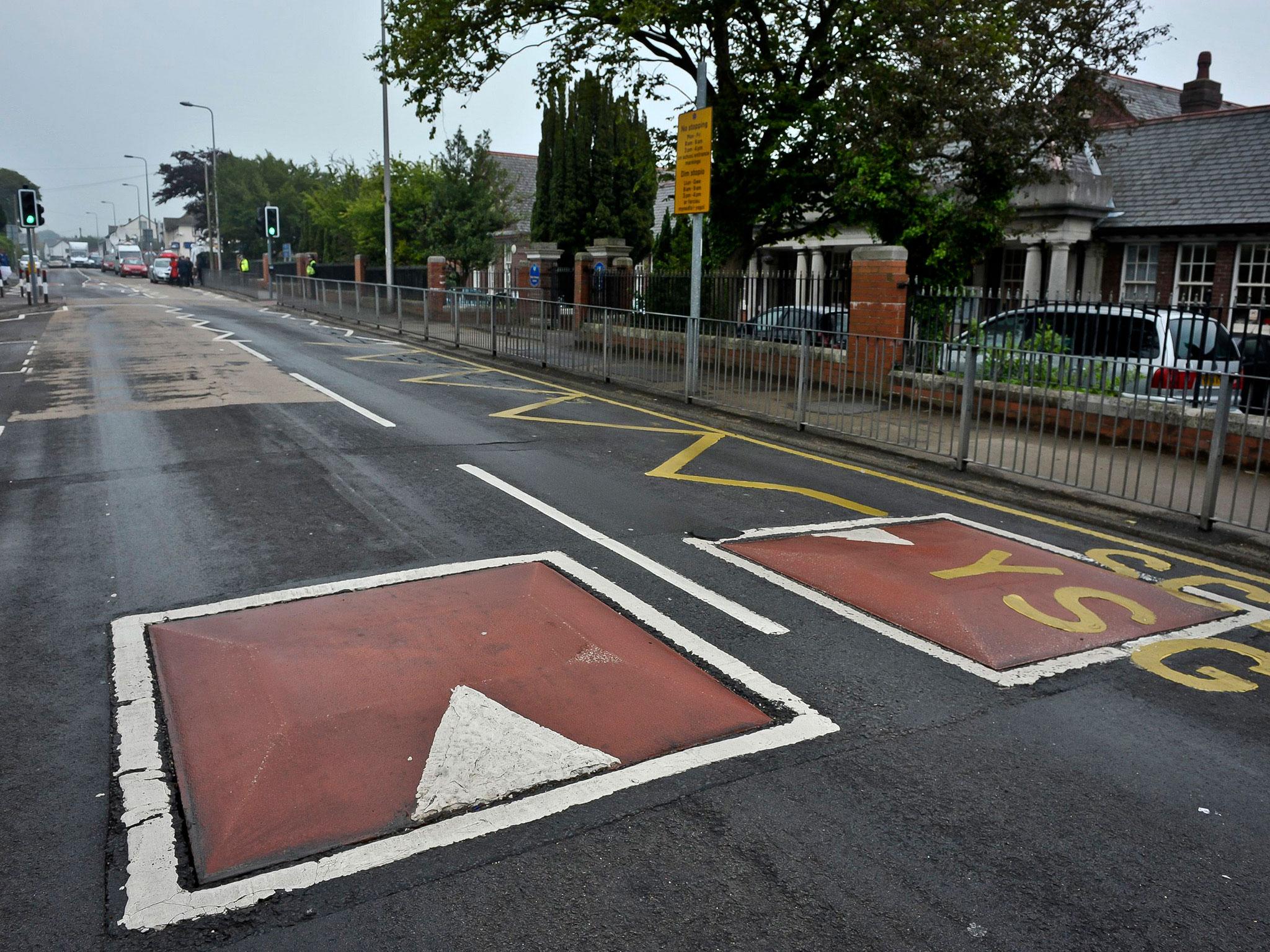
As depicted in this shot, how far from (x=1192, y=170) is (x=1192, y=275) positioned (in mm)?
2635

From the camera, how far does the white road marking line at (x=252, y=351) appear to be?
19.5m

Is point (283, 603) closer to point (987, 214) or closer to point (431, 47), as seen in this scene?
point (987, 214)

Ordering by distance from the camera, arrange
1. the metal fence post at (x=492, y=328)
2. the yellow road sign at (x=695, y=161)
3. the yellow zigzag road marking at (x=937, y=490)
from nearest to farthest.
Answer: the yellow zigzag road marking at (x=937, y=490) < the yellow road sign at (x=695, y=161) < the metal fence post at (x=492, y=328)

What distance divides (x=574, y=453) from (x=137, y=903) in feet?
25.8

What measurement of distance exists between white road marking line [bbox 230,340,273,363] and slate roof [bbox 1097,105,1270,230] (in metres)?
17.9

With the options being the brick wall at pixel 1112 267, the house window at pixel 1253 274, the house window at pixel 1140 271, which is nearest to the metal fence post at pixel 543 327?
the house window at pixel 1140 271

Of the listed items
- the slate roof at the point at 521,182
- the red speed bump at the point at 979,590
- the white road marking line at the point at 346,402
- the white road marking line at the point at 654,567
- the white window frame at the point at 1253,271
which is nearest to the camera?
the red speed bump at the point at 979,590

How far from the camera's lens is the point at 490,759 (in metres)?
4.28

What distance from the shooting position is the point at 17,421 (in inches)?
494

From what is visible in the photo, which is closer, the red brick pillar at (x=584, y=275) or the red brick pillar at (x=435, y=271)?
the red brick pillar at (x=584, y=275)

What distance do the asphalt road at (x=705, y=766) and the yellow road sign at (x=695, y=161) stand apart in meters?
6.28

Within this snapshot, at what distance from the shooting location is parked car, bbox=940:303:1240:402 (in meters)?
9.94

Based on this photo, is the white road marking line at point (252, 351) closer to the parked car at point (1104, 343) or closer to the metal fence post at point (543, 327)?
the metal fence post at point (543, 327)

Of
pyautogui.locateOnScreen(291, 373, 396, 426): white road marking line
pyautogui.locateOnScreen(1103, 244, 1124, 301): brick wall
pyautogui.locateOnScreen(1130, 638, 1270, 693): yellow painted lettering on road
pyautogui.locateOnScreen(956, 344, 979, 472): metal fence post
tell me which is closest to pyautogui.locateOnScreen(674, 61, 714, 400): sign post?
pyautogui.locateOnScreen(291, 373, 396, 426): white road marking line
